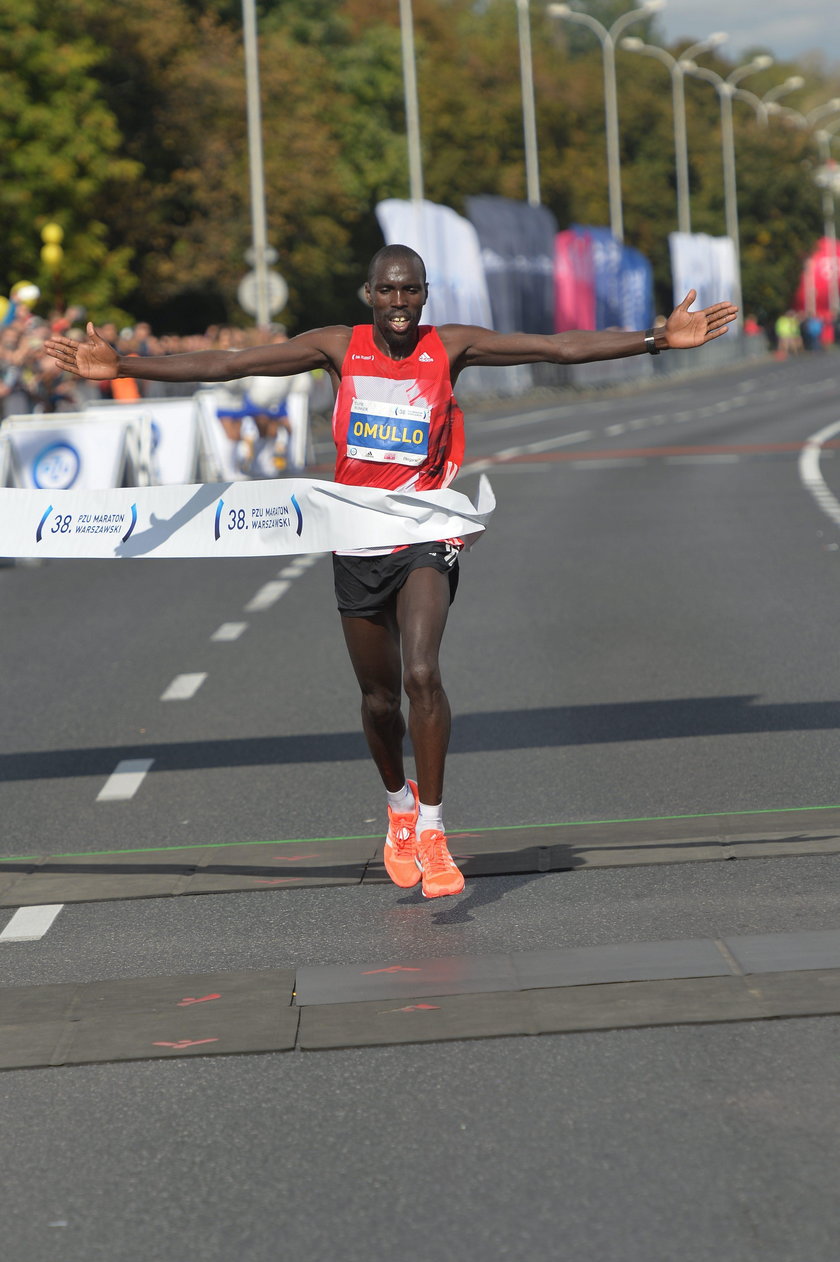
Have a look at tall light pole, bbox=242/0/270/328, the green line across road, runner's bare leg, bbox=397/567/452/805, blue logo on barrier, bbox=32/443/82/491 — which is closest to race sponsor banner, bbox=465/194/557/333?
tall light pole, bbox=242/0/270/328

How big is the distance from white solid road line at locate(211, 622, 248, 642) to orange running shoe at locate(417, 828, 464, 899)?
280 inches

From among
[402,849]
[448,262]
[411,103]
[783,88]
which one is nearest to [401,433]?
[402,849]

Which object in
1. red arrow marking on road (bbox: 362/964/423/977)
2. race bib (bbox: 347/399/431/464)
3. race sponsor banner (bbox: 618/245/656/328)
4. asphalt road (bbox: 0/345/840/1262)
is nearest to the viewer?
asphalt road (bbox: 0/345/840/1262)

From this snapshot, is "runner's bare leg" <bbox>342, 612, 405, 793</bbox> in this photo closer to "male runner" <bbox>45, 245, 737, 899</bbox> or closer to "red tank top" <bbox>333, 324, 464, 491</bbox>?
"male runner" <bbox>45, 245, 737, 899</bbox>

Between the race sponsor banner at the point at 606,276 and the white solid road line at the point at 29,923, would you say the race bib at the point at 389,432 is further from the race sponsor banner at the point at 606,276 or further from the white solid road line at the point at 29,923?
the race sponsor banner at the point at 606,276

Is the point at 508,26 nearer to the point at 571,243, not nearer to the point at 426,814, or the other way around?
the point at 571,243

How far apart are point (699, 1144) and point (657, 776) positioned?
4335mm

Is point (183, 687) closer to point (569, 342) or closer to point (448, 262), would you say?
point (569, 342)

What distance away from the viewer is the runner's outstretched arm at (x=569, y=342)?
6840mm

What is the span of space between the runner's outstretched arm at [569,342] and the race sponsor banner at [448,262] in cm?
3435

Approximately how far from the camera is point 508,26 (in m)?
125

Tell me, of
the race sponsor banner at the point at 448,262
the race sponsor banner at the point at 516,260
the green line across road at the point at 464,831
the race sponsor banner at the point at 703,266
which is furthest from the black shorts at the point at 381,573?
the race sponsor banner at the point at 703,266

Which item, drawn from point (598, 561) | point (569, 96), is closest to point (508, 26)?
point (569, 96)

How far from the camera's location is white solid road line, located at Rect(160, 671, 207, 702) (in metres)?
11.2
